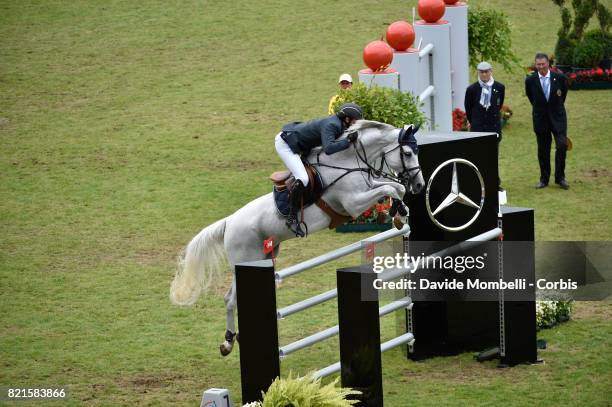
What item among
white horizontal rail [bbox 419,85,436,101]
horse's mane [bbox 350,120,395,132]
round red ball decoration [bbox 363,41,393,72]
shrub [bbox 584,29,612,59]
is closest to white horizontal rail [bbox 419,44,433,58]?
white horizontal rail [bbox 419,85,436,101]

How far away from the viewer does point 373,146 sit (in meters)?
10.1

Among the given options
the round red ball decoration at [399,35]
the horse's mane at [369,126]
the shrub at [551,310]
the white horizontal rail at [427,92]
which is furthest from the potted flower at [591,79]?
the horse's mane at [369,126]

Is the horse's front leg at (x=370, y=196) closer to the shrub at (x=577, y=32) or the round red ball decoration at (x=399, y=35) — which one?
the round red ball decoration at (x=399, y=35)

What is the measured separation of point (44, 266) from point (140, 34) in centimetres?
1374

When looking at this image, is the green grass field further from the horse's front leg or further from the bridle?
the bridle

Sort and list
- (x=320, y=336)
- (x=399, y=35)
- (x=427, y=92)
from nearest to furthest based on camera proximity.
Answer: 1. (x=320, y=336)
2. (x=399, y=35)
3. (x=427, y=92)

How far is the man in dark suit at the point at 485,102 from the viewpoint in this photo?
1561cm

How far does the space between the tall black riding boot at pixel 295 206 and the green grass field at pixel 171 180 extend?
130cm

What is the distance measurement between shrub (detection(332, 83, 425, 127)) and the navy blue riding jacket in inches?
42.0

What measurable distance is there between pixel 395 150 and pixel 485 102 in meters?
5.93

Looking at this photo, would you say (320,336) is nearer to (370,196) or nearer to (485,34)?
(370,196)

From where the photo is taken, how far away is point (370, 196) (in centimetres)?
991

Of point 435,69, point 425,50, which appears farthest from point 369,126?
point 435,69

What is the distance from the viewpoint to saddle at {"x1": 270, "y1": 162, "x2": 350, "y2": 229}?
33.1ft
